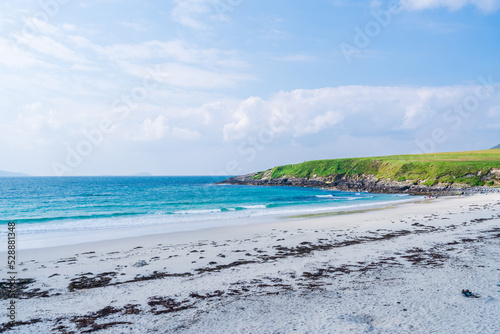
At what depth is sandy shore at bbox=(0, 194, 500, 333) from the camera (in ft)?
24.8

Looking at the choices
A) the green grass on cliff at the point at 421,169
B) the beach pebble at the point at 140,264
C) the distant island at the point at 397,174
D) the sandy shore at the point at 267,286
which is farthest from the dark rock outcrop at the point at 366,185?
the beach pebble at the point at 140,264

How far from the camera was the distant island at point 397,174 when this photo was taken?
60.4 m

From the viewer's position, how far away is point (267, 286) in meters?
10.2

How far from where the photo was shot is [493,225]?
2053 centimetres

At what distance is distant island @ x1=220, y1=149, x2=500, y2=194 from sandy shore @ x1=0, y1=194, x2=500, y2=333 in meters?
51.3

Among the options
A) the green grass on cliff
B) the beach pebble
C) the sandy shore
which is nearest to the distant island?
the green grass on cliff

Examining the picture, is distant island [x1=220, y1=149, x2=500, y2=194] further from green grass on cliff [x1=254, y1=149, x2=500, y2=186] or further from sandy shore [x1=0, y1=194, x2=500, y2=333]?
sandy shore [x1=0, y1=194, x2=500, y2=333]

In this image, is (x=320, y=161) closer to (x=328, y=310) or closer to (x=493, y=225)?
(x=493, y=225)

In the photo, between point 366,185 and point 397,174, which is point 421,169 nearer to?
point 397,174

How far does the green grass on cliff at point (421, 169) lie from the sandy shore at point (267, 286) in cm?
5299

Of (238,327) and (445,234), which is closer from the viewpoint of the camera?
(238,327)

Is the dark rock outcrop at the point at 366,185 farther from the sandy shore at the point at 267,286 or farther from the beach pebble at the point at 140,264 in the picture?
the beach pebble at the point at 140,264

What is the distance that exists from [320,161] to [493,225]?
91.5m

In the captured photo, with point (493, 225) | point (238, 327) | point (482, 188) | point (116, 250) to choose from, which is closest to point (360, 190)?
point (482, 188)
